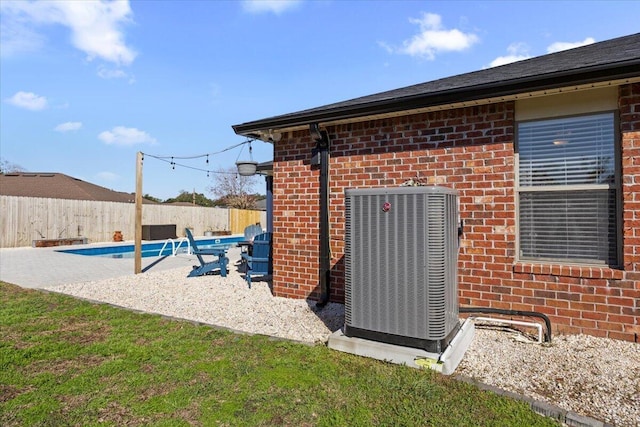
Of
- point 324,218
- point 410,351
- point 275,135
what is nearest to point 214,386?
point 410,351

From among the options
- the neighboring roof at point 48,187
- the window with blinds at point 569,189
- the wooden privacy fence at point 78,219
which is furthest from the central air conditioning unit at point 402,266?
the neighboring roof at point 48,187

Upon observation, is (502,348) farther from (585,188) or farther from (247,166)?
(247,166)

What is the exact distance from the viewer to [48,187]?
24.7 metres

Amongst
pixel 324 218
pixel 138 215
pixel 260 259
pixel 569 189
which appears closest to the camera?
pixel 569 189

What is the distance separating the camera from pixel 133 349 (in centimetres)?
346

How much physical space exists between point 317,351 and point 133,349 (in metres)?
1.80

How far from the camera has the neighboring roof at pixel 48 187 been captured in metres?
22.8

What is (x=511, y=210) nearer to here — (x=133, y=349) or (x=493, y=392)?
(x=493, y=392)

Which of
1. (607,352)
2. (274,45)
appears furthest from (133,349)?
(274,45)

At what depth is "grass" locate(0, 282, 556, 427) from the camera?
7.39ft

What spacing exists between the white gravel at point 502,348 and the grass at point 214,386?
1.22 feet

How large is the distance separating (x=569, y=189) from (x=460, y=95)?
4.89 ft

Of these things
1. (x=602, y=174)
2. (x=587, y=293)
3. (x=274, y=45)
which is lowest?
(x=587, y=293)

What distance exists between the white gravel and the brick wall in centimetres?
32
